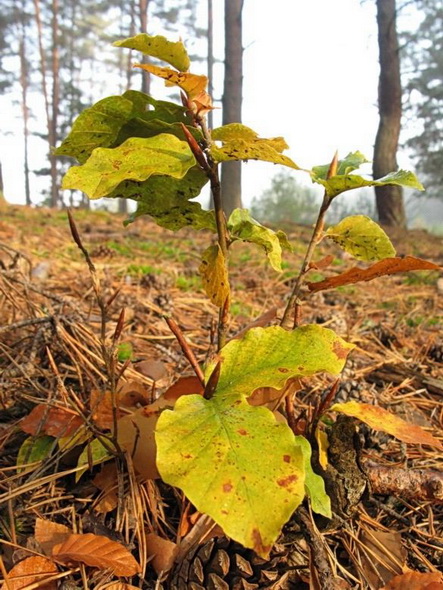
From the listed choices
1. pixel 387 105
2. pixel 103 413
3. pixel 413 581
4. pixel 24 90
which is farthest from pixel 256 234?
pixel 24 90

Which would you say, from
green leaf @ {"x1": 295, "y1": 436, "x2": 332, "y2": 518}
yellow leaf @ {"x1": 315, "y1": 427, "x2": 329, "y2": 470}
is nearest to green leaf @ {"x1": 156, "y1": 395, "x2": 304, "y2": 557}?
green leaf @ {"x1": 295, "y1": 436, "x2": 332, "y2": 518}

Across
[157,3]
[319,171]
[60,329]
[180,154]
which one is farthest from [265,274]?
[157,3]

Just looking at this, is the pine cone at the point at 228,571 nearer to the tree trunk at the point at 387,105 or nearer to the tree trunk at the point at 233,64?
the tree trunk at the point at 233,64

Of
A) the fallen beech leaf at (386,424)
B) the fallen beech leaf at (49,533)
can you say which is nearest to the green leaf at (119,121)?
the fallen beech leaf at (386,424)

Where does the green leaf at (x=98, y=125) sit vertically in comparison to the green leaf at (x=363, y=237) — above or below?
above

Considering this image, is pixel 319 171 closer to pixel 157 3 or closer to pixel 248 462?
pixel 248 462

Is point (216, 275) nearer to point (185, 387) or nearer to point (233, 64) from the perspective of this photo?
point (185, 387)
